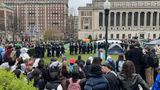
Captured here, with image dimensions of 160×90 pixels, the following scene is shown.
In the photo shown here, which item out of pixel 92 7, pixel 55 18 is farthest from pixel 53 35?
pixel 55 18

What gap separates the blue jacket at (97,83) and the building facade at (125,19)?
124 metres

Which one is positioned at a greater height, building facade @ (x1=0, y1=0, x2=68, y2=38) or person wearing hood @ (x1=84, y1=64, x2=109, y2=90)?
building facade @ (x1=0, y1=0, x2=68, y2=38)

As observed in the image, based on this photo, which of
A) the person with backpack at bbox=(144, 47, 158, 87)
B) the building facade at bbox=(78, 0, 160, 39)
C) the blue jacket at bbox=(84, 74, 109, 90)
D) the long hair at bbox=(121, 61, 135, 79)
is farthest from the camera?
the building facade at bbox=(78, 0, 160, 39)

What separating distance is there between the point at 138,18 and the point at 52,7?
5174 centimetres

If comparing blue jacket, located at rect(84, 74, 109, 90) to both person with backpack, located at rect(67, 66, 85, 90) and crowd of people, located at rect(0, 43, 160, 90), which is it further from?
person with backpack, located at rect(67, 66, 85, 90)

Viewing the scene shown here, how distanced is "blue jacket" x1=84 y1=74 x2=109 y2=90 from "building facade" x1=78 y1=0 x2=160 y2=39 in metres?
124

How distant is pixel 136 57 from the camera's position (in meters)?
14.6

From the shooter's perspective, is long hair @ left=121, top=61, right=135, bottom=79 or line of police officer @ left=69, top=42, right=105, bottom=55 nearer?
long hair @ left=121, top=61, right=135, bottom=79

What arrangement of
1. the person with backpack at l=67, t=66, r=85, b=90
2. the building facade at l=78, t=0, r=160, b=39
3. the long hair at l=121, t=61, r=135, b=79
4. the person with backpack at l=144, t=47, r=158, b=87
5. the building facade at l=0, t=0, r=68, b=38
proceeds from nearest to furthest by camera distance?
the long hair at l=121, t=61, r=135, b=79
the person with backpack at l=67, t=66, r=85, b=90
the person with backpack at l=144, t=47, r=158, b=87
the building facade at l=78, t=0, r=160, b=39
the building facade at l=0, t=0, r=68, b=38

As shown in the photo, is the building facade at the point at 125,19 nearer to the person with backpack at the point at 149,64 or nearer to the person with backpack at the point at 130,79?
the person with backpack at the point at 149,64

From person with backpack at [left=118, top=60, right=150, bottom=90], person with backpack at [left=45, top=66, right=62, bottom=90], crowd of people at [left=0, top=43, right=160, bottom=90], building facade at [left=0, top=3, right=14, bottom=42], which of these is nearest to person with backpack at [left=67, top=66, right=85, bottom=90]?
crowd of people at [left=0, top=43, right=160, bottom=90]

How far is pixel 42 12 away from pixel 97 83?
16985 cm

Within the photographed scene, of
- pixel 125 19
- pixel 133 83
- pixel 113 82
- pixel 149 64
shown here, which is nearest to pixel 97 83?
pixel 113 82

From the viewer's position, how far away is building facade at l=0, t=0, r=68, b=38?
175m
